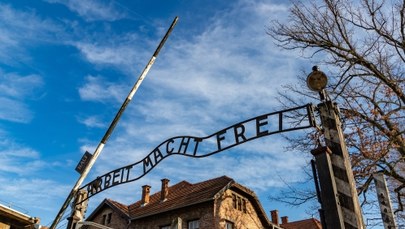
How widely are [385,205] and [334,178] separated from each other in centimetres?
90

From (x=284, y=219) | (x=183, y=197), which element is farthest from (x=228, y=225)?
(x=284, y=219)

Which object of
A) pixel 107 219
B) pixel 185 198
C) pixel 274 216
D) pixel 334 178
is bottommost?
pixel 334 178

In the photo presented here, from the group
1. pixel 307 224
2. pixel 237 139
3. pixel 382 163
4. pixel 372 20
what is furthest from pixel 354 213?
pixel 307 224

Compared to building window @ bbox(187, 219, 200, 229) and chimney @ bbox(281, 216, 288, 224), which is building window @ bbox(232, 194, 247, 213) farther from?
chimney @ bbox(281, 216, 288, 224)

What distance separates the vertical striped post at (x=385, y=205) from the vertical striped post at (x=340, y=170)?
1.93 feet

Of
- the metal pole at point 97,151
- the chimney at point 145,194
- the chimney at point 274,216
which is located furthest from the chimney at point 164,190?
the metal pole at point 97,151

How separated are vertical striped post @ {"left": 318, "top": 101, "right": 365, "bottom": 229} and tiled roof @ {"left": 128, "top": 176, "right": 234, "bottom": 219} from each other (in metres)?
16.1

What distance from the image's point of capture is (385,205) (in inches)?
163

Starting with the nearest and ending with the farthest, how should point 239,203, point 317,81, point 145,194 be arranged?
point 317,81, point 239,203, point 145,194

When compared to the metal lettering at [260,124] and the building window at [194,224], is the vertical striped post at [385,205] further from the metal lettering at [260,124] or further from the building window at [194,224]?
the building window at [194,224]

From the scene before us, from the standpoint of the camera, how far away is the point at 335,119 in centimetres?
420

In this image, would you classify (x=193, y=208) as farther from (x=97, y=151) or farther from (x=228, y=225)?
(x=97, y=151)

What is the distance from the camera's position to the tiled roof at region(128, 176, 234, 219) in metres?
20.8

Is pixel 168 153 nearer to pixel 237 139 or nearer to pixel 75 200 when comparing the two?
pixel 237 139
